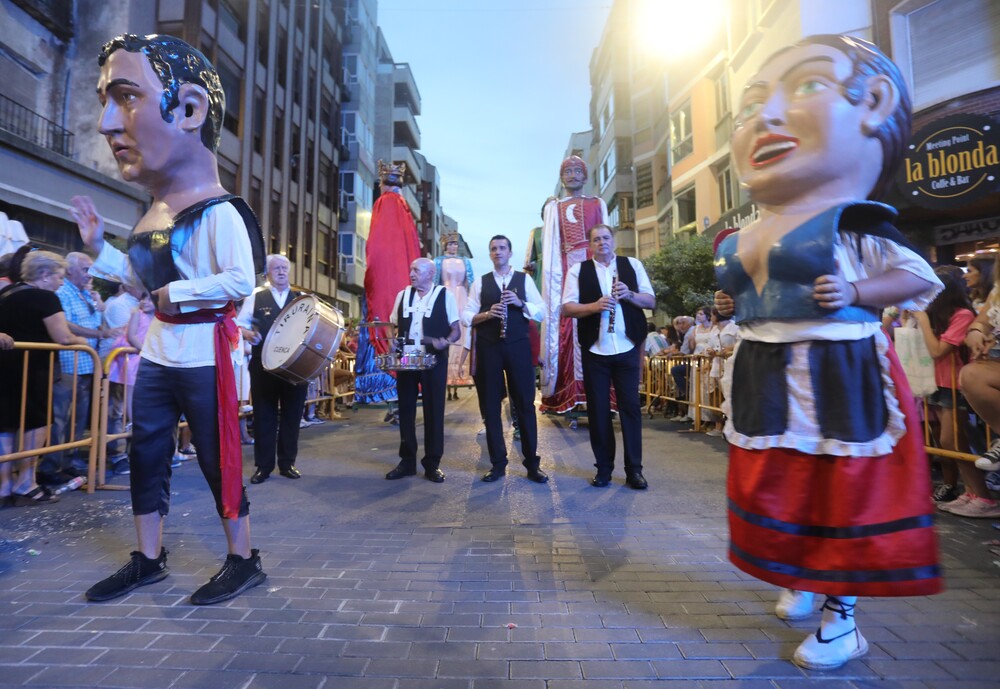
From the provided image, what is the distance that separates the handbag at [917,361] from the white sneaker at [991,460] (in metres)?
0.81

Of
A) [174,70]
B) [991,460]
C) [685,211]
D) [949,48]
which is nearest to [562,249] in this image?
[991,460]

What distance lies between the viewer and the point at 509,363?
4.63m

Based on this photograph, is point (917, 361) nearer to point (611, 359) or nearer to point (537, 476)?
point (611, 359)

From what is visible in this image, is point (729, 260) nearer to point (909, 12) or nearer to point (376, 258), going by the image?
point (376, 258)

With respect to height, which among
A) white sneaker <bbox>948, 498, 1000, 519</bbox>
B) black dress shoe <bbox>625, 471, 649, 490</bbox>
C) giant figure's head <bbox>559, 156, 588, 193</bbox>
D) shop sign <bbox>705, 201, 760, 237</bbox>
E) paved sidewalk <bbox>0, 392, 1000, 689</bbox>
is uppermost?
shop sign <bbox>705, 201, 760, 237</bbox>

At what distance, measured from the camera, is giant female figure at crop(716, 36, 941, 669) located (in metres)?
1.76

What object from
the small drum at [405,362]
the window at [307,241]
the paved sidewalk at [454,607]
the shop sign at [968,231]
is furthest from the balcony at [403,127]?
the paved sidewalk at [454,607]

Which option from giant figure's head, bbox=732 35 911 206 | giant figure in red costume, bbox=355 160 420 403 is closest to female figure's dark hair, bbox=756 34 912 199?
giant figure's head, bbox=732 35 911 206

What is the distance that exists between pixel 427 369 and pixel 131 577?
2.50 meters

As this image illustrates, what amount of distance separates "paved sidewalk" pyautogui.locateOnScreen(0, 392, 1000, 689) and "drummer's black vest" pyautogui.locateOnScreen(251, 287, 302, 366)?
55.8 inches

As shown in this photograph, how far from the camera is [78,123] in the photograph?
49.2 feet

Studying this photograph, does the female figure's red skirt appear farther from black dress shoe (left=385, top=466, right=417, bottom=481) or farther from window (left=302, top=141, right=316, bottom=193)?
window (left=302, top=141, right=316, bottom=193)

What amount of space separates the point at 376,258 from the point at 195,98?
455cm

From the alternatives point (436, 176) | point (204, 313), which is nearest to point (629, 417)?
point (204, 313)
